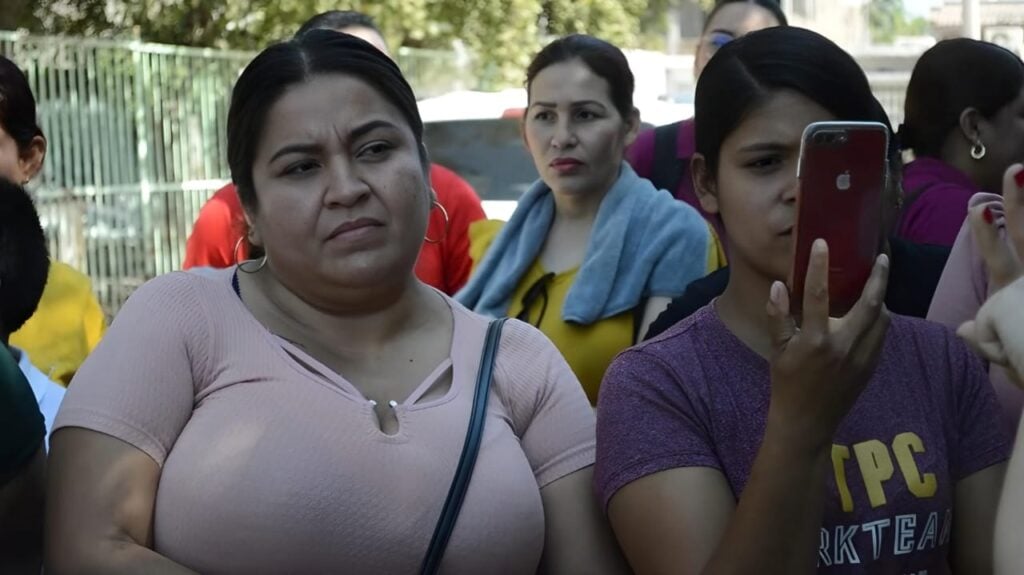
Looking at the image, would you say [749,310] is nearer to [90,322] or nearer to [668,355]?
[668,355]

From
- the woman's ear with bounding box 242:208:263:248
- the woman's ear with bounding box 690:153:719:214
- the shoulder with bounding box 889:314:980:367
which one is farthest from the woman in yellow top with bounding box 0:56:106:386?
the shoulder with bounding box 889:314:980:367

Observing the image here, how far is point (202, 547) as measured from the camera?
2736 mm

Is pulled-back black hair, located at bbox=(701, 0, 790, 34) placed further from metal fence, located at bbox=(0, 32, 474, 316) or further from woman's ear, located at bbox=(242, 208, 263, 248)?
metal fence, located at bbox=(0, 32, 474, 316)

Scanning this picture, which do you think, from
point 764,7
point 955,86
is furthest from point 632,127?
point 764,7

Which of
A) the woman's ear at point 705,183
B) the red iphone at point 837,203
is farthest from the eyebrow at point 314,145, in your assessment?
the red iphone at point 837,203

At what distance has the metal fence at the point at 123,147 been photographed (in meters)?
12.7

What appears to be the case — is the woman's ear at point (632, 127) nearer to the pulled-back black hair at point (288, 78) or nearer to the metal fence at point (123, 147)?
the pulled-back black hair at point (288, 78)

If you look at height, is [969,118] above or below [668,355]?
above

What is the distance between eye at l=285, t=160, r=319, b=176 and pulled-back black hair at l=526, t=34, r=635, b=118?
259 cm

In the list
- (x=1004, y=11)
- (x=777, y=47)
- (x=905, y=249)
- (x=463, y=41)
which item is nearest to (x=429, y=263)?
(x=905, y=249)

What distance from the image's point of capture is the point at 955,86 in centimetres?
463

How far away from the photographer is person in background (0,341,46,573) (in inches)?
114

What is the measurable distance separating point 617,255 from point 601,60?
0.91 metres

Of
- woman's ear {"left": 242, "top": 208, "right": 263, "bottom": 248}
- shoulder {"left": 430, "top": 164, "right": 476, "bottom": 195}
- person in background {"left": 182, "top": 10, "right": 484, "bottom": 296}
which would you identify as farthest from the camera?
shoulder {"left": 430, "top": 164, "right": 476, "bottom": 195}
